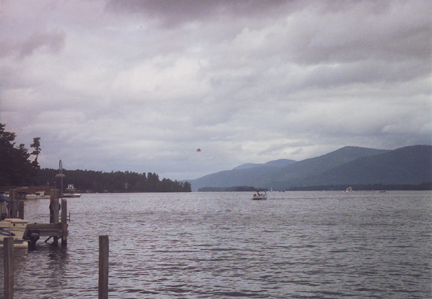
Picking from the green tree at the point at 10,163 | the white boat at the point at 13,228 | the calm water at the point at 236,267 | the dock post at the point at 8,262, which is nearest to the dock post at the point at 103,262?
the dock post at the point at 8,262

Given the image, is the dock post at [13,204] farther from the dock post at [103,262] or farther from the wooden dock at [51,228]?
the dock post at [103,262]

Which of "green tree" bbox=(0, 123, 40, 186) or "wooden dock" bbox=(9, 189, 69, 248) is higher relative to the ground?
"green tree" bbox=(0, 123, 40, 186)

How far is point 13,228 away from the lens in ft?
128

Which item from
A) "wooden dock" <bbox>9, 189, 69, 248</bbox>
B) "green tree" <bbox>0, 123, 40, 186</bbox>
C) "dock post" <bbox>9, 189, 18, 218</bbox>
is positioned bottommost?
"wooden dock" <bbox>9, 189, 69, 248</bbox>

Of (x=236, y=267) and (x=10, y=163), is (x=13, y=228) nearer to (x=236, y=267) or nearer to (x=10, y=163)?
(x=236, y=267)

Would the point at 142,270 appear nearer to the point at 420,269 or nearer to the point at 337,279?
the point at 337,279

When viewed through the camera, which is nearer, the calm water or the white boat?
the calm water

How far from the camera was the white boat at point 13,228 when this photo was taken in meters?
38.3

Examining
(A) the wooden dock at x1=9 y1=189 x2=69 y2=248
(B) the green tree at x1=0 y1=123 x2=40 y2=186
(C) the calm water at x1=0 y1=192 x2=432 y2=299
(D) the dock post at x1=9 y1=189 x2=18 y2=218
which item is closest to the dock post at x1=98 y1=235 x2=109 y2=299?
(C) the calm water at x1=0 y1=192 x2=432 y2=299

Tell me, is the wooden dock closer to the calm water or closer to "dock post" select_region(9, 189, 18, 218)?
"dock post" select_region(9, 189, 18, 218)

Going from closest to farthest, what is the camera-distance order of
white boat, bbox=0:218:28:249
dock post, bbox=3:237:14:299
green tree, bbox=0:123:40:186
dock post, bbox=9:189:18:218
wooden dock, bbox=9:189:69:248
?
dock post, bbox=3:237:14:299, white boat, bbox=0:218:28:249, wooden dock, bbox=9:189:69:248, dock post, bbox=9:189:18:218, green tree, bbox=0:123:40:186

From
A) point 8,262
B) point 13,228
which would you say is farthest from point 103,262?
point 13,228

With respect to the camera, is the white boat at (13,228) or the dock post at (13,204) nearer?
the white boat at (13,228)

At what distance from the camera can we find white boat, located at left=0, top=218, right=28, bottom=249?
38312 millimetres
